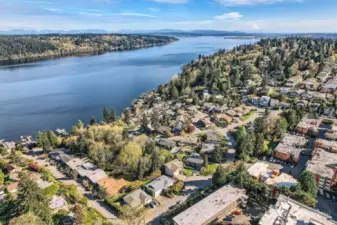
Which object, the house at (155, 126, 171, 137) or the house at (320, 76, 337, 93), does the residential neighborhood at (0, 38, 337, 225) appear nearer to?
the house at (155, 126, 171, 137)

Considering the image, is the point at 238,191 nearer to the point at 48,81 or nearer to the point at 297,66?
the point at 297,66

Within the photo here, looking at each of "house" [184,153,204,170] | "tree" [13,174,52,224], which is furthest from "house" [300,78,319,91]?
"tree" [13,174,52,224]

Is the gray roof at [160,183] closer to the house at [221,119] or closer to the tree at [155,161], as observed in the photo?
the tree at [155,161]

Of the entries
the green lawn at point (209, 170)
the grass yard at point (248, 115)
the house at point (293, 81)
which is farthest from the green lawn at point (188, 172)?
the house at point (293, 81)

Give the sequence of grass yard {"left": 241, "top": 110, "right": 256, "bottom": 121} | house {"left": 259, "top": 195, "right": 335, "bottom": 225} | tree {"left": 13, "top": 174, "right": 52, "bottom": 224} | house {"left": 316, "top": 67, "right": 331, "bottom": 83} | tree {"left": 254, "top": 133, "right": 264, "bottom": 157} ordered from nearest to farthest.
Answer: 1. house {"left": 259, "top": 195, "right": 335, "bottom": 225}
2. tree {"left": 13, "top": 174, "right": 52, "bottom": 224}
3. tree {"left": 254, "top": 133, "right": 264, "bottom": 157}
4. grass yard {"left": 241, "top": 110, "right": 256, "bottom": 121}
5. house {"left": 316, "top": 67, "right": 331, "bottom": 83}

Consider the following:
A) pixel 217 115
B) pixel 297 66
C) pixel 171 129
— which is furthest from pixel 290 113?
pixel 297 66

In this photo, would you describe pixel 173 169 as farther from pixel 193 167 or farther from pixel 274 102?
pixel 274 102

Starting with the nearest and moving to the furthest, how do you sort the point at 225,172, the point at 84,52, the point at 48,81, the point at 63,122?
the point at 225,172 < the point at 63,122 < the point at 48,81 < the point at 84,52
